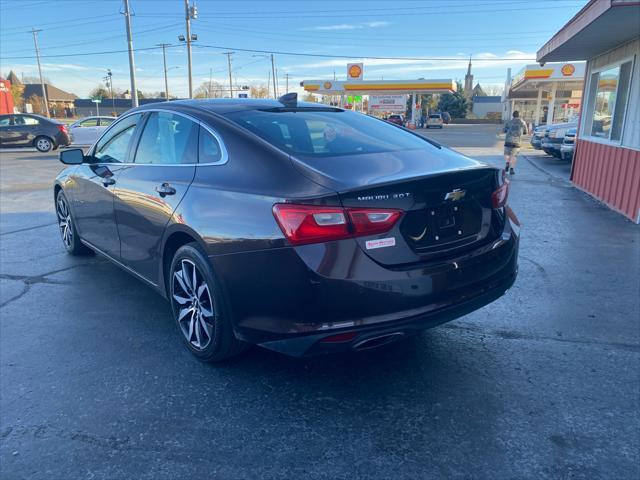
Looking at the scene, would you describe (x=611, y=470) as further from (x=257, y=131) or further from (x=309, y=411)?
(x=257, y=131)

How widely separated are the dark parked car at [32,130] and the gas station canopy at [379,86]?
33.0 metres

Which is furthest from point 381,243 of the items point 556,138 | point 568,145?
point 556,138

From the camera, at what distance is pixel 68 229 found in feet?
18.9

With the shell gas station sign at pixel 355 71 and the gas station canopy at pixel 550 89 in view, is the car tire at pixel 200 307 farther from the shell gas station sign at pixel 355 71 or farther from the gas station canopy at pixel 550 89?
the shell gas station sign at pixel 355 71

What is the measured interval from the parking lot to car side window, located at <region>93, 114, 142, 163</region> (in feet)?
4.10

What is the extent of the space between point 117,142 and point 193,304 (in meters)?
2.07

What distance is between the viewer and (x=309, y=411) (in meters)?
2.82

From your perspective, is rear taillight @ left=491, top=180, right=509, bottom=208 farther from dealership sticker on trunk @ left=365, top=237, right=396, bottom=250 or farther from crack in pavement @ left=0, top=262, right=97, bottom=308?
crack in pavement @ left=0, top=262, right=97, bottom=308

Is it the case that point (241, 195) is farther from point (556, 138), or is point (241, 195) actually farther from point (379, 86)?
point (379, 86)

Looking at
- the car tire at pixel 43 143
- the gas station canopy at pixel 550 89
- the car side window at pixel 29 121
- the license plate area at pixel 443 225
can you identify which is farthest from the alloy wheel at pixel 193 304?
the gas station canopy at pixel 550 89

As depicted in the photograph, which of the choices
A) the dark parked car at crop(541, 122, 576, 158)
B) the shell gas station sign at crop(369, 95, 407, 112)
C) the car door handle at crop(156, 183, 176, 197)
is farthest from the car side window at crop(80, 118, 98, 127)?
the shell gas station sign at crop(369, 95, 407, 112)

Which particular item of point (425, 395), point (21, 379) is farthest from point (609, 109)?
point (21, 379)

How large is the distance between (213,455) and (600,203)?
926 cm

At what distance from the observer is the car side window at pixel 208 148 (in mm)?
3179
